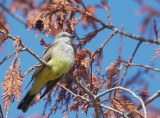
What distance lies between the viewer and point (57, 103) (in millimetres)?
4074

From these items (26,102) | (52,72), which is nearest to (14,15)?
(52,72)

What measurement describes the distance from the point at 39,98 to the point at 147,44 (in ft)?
6.10

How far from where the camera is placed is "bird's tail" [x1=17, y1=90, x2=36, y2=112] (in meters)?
4.06

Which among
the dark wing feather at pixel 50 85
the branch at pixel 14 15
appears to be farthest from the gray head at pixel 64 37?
the branch at pixel 14 15

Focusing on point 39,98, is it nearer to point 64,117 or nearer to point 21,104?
→ point 21,104

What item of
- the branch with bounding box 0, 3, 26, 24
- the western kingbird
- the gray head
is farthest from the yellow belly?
the branch with bounding box 0, 3, 26, 24

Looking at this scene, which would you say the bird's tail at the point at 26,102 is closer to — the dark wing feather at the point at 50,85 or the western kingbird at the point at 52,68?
the western kingbird at the point at 52,68

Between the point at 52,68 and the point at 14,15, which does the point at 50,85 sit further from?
the point at 14,15

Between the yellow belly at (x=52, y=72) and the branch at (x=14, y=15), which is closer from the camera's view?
the yellow belly at (x=52, y=72)

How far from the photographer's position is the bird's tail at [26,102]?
4059 millimetres

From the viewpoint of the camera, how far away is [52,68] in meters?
4.18

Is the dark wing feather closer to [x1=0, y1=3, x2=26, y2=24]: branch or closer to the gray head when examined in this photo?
the gray head

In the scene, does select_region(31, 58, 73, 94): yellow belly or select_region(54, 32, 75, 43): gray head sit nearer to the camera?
select_region(31, 58, 73, 94): yellow belly

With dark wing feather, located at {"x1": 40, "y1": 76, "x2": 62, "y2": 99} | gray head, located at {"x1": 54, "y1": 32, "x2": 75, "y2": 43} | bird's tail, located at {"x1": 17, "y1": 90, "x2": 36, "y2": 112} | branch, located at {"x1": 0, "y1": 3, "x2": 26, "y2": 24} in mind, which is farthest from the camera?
branch, located at {"x1": 0, "y1": 3, "x2": 26, "y2": 24}
